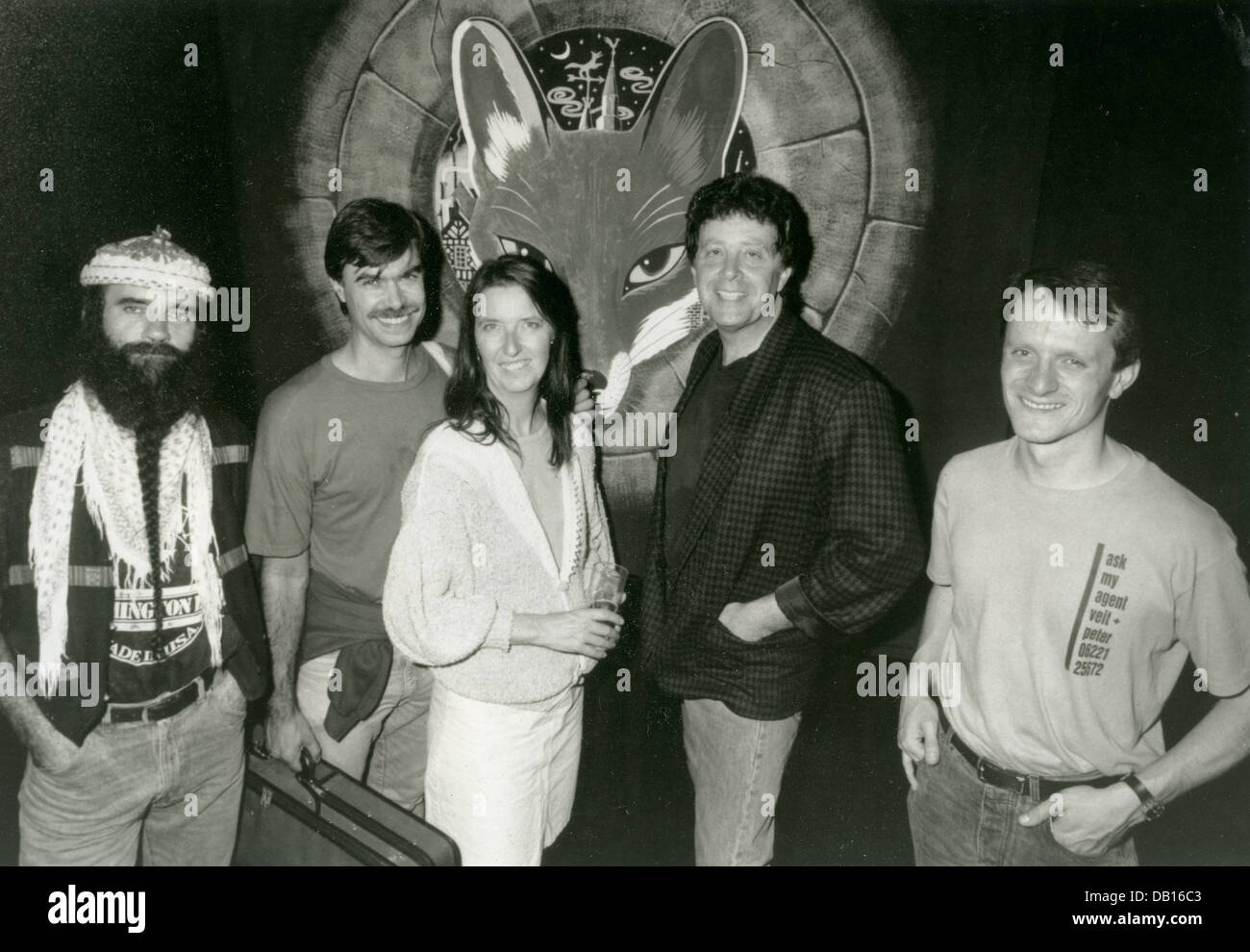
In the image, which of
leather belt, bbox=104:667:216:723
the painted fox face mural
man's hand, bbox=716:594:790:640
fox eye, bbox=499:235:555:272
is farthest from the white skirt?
fox eye, bbox=499:235:555:272

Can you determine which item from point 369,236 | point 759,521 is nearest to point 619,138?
point 369,236

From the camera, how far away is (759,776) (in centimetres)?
182

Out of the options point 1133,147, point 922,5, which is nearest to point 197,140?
point 922,5

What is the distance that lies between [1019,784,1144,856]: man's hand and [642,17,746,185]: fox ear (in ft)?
5.12

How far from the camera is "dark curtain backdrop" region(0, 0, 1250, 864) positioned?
176cm

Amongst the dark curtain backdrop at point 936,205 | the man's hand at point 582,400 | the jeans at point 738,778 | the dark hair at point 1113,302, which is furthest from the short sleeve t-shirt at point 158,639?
the dark hair at point 1113,302

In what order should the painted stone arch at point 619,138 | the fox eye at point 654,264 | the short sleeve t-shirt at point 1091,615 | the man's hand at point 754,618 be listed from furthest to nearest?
the fox eye at point 654,264
the painted stone arch at point 619,138
the man's hand at point 754,618
the short sleeve t-shirt at point 1091,615

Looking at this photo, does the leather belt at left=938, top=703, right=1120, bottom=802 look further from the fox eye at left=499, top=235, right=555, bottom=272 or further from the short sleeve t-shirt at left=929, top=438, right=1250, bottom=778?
the fox eye at left=499, top=235, right=555, bottom=272

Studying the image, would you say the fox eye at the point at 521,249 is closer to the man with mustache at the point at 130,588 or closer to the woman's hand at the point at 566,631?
the man with mustache at the point at 130,588

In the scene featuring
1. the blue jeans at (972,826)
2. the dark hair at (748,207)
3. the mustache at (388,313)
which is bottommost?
the blue jeans at (972,826)

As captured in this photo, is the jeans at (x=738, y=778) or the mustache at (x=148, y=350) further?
the jeans at (x=738, y=778)

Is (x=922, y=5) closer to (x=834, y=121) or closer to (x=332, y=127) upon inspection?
(x=834, y=121)

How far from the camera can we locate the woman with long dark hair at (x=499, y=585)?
155 centimetres
